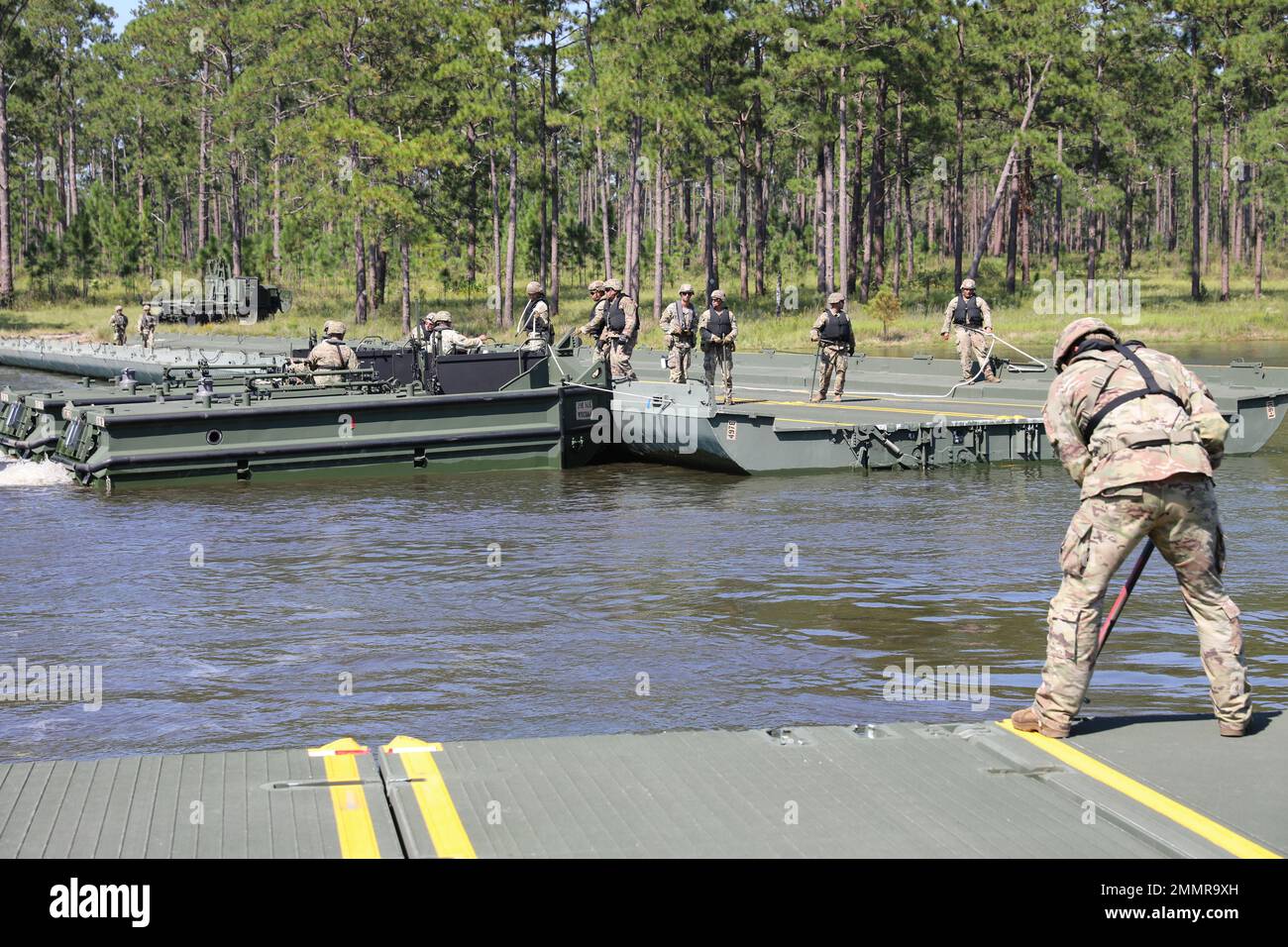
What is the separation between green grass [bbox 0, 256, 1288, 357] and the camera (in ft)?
149

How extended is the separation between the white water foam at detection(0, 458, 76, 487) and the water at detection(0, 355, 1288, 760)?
662mm

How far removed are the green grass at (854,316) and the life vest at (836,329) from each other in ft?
66.1

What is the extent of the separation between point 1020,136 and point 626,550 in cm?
4092

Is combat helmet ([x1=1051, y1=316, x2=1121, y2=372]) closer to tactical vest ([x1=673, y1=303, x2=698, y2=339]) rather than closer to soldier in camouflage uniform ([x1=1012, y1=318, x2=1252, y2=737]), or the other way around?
soldier in camouflage uniform ([x1=1012, y1=318, x2=1252, y2=737])

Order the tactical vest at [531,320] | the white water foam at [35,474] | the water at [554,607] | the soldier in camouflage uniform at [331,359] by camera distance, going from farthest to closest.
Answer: the tactical vest at [531,320] → the soldier in camouflage uniform at [331,359] → the white water foam at [35,474] → the water at [554,607]

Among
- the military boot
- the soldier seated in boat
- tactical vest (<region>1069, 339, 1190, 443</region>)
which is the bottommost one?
the military boot

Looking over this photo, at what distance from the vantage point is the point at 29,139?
73375 mm

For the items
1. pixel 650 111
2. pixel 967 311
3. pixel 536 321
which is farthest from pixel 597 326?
pixel 650 111

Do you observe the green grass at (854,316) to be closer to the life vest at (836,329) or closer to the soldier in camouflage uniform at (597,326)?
the life vest at (836,329)

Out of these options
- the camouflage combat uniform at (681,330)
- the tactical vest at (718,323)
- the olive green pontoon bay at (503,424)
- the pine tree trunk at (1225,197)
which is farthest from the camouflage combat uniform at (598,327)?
the pine tree trunk at (1225,197)

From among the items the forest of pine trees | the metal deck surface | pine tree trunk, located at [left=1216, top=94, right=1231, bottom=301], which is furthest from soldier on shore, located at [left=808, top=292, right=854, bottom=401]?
pine tree trunk, located at [left=1216, top=94, right=1231, bottom=301]

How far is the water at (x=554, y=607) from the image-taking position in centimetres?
838

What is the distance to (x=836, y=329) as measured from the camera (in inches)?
850

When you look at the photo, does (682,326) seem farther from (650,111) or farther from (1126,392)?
(650,111)
